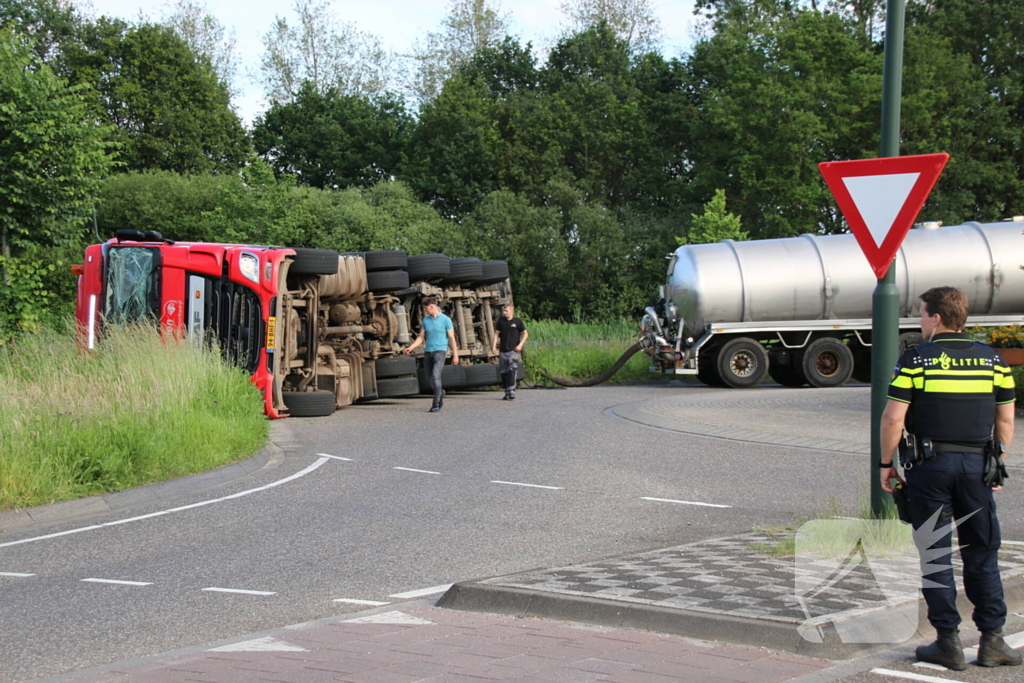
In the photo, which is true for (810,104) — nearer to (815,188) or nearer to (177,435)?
(815,188)

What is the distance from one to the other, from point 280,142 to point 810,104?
24.4m

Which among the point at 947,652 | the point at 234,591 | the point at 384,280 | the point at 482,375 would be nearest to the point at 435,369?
the point at 384,280

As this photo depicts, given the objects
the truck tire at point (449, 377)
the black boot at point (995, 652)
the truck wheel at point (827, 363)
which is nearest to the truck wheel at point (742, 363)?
the truck wheel at point (827, 363)

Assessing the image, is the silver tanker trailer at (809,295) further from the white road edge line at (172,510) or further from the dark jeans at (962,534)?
the dark jeans at (962,534)

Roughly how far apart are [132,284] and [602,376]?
11980mm

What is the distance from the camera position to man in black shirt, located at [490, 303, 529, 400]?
2058cm

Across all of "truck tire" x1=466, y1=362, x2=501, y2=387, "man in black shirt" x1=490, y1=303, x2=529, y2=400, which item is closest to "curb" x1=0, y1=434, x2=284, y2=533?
"man in black shirt" x1=490, y1=303, x2=529, y2=400

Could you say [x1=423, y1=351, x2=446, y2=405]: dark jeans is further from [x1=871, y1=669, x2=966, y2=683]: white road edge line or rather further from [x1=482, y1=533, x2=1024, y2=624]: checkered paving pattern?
[x1=871, y1=669, x2=966, y2=683]: white road edge line

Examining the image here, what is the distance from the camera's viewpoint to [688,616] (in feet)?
17.0

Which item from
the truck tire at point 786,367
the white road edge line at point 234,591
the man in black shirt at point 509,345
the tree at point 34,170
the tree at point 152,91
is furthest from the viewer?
the tree at point 152,91

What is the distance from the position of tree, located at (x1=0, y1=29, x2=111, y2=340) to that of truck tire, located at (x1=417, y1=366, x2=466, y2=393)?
672 cm

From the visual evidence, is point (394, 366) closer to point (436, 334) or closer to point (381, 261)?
point (436, 334)

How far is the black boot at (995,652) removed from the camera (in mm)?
4773

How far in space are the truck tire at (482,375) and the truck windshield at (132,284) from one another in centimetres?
678
